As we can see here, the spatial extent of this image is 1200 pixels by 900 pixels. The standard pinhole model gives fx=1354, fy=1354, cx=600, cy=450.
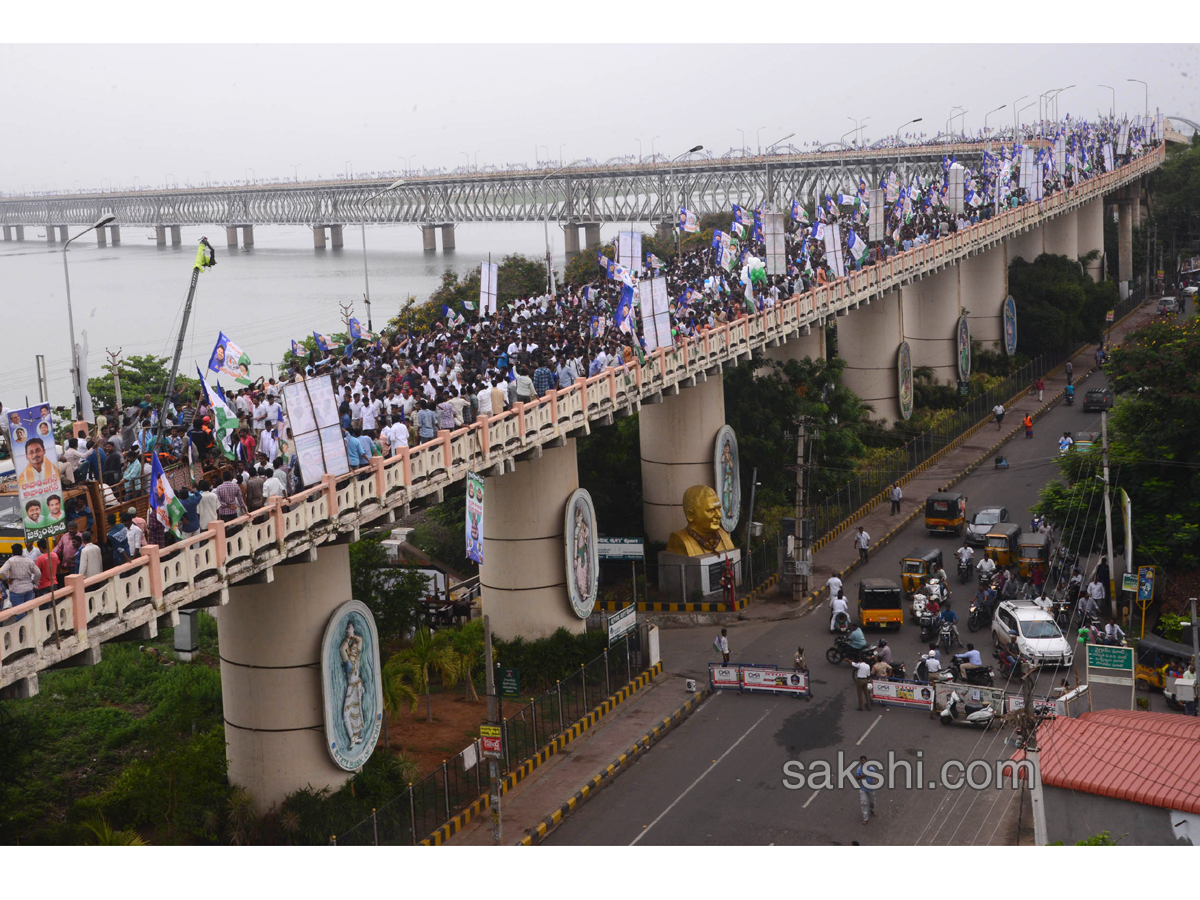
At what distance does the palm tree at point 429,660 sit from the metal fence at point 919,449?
17222mm

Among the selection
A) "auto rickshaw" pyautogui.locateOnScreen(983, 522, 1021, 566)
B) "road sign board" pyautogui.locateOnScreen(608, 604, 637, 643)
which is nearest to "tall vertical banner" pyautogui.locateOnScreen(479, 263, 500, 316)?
"road sign board" pyautogui.locateOnScreen(608, 604, 637, 643)

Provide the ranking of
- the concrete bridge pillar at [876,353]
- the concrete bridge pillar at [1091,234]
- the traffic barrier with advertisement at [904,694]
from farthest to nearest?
1. the concrete bridge pillar at [1091,234]
2. the concrete bridge pillar at [876,353]
3. the traffic barrier with advertisement at [904,694]

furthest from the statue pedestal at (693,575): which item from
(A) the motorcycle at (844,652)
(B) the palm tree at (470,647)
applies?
(B) the palm tree at (470,647)

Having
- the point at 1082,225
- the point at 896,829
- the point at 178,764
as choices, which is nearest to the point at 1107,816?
the point at 896,829

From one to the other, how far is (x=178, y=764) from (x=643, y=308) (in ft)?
57.7

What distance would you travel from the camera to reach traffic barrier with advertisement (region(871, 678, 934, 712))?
31416 mm

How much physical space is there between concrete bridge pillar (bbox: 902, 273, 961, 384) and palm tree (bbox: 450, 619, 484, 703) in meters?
38.7

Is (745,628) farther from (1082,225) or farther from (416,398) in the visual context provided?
(1082,225)

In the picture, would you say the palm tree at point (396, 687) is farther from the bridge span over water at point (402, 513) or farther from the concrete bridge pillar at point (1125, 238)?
the concrete bridge pillar at point (1125, 238)

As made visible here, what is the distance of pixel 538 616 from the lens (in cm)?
3572

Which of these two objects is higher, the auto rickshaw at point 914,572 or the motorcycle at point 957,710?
the auto rickshaw at point 914,572

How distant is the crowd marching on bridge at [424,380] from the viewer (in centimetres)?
2291

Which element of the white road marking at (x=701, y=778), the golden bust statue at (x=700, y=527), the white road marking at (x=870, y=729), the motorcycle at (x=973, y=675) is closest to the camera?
the white road marking at (x=701, y=778)

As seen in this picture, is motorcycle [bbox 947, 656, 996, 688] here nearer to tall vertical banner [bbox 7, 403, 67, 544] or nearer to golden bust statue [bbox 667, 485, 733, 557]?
golden bust statue [bbox 667, 485, 733, 557]
